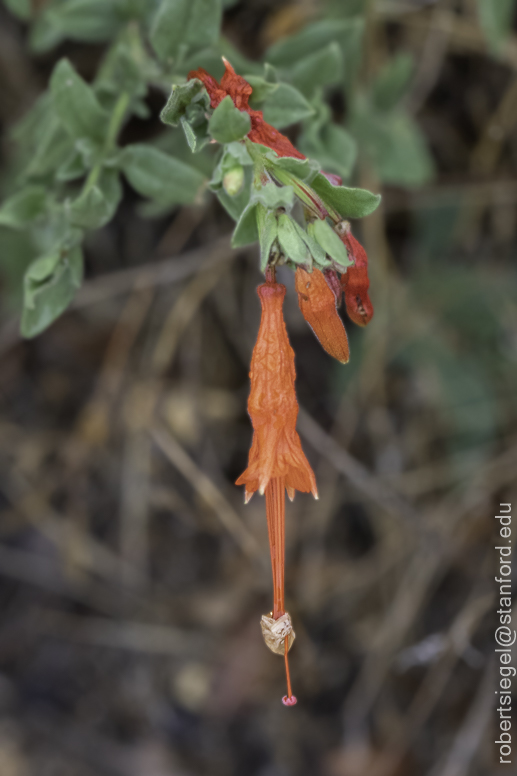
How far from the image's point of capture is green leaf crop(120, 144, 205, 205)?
1.87 m

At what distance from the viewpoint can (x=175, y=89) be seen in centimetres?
143

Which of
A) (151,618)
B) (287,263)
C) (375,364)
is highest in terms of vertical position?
(287,263)

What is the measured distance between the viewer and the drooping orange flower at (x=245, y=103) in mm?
1490

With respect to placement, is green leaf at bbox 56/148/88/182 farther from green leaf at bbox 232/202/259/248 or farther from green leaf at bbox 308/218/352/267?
green leaf at bbox 308/218/352/267

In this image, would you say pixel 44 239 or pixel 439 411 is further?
pixel 439 411

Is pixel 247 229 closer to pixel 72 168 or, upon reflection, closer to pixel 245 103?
pixel 245 103

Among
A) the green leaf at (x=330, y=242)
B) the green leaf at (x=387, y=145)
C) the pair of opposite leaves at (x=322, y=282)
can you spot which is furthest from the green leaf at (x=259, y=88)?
the green leaf at (x=387, y=145)

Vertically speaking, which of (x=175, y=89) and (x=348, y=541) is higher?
(x=175, y=89)

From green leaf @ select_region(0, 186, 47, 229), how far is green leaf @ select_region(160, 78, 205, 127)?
0.74 meters

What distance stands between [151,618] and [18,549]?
798mm

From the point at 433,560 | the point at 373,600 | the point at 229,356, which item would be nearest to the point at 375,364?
the point at 229,356

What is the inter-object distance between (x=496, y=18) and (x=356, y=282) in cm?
172

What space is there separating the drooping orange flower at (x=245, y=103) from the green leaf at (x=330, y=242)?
23cm

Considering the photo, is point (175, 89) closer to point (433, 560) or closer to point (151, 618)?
point (433, 560)
